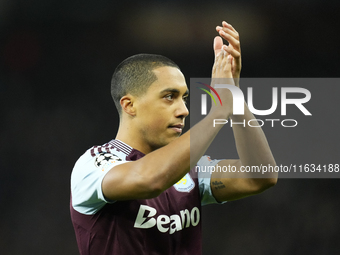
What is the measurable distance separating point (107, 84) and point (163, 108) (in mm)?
1834

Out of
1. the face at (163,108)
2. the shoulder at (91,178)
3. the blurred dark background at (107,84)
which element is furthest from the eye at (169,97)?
the blurred dark background at (107,84)

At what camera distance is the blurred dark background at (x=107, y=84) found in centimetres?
285

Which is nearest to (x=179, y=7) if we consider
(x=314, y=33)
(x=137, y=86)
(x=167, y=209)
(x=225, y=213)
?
(x=314, y=33)

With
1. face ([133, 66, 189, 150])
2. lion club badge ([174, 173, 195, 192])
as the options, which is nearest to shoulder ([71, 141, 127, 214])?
face ([133, 66, 189, 150])

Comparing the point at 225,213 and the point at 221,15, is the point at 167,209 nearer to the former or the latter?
the point at 225,213

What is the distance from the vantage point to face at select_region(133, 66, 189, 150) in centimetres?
129

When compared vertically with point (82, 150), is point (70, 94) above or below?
above

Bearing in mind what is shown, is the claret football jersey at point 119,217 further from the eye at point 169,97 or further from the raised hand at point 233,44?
the raised hand at point 233,44

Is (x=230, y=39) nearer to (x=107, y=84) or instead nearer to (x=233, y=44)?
(x=233, y=44)

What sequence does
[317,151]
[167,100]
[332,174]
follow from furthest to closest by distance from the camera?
[332,174] < [317,151] < [167,100]

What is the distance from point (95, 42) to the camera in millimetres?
3059

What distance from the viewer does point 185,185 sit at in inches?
56.3

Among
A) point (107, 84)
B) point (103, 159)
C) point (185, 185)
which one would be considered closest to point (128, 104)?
point (103, 159)

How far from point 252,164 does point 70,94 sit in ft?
6.53
